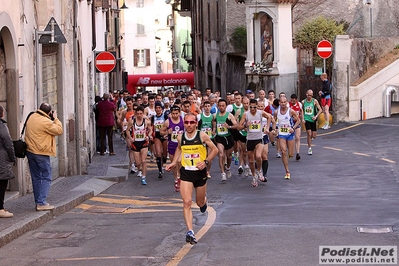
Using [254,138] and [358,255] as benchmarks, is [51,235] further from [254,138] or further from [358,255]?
[254,138]

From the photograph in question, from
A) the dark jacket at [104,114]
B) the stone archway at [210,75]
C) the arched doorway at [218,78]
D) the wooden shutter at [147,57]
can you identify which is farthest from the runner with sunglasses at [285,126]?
the wooden shutter at [147,57]

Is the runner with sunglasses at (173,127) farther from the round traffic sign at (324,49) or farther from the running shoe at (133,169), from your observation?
the round traffic sign at (324,49)

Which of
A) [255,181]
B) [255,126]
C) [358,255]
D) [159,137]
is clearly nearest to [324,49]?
[159,137]

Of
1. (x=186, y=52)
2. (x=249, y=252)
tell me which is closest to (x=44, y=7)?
(x=249, y=252)

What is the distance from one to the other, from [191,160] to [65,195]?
515 cm

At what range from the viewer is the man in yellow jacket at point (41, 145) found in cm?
1453

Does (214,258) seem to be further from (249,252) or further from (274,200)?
(274,200)

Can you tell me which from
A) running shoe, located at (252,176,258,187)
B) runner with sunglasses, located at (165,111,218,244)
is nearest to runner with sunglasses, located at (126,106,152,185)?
running shoe, located at (252,176,258,187)

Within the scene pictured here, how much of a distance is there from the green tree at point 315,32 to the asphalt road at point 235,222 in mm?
15750

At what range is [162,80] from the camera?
50.7 meters

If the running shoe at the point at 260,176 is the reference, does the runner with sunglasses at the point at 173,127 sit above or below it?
above

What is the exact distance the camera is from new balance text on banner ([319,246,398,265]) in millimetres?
10375

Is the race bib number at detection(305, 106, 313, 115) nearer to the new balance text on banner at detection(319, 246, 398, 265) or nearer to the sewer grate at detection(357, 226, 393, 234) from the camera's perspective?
the sewer grate at detection(357, 226, 393, 234)

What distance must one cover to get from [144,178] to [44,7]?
434 centimetres
